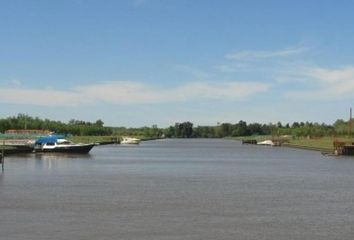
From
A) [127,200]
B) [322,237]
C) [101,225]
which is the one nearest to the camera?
[322,237]

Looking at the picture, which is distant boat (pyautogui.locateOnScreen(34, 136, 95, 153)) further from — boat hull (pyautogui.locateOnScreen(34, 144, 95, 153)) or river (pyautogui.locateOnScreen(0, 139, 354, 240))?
river (pyautogui.locateOnScreen(0, 139, 354, 240))

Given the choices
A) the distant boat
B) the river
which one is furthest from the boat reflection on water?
the river

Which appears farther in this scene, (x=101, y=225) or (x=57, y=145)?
(x=57, y=145)

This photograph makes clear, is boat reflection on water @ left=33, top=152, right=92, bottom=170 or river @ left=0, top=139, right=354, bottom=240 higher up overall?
boat reflection on water @ left=33, top=152, right=92, bottom=170

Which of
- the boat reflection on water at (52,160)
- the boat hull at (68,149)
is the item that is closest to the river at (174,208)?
the boat reflection on water at (52,160)

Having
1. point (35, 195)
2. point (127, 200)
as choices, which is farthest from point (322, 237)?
point (35, 195)

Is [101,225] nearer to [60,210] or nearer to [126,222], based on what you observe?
[126,222]

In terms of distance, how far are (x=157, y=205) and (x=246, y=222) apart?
825 cm

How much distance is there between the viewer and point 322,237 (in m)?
30.0

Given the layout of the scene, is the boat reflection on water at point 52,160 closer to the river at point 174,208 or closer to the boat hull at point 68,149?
the boat hull at point 68,149

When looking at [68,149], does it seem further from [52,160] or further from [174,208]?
[174,208]

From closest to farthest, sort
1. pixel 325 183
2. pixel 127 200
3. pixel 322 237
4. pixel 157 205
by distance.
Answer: pixel 322 237 < pixel 157 205 < pixel 127 200 < pixel 325 183

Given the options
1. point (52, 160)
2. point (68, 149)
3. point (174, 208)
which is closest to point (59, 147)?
point (68, 149)

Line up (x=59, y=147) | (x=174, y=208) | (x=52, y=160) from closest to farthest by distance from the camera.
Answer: (x=174, y=208) < (x=52, y=160) < (x=59, y=147)
